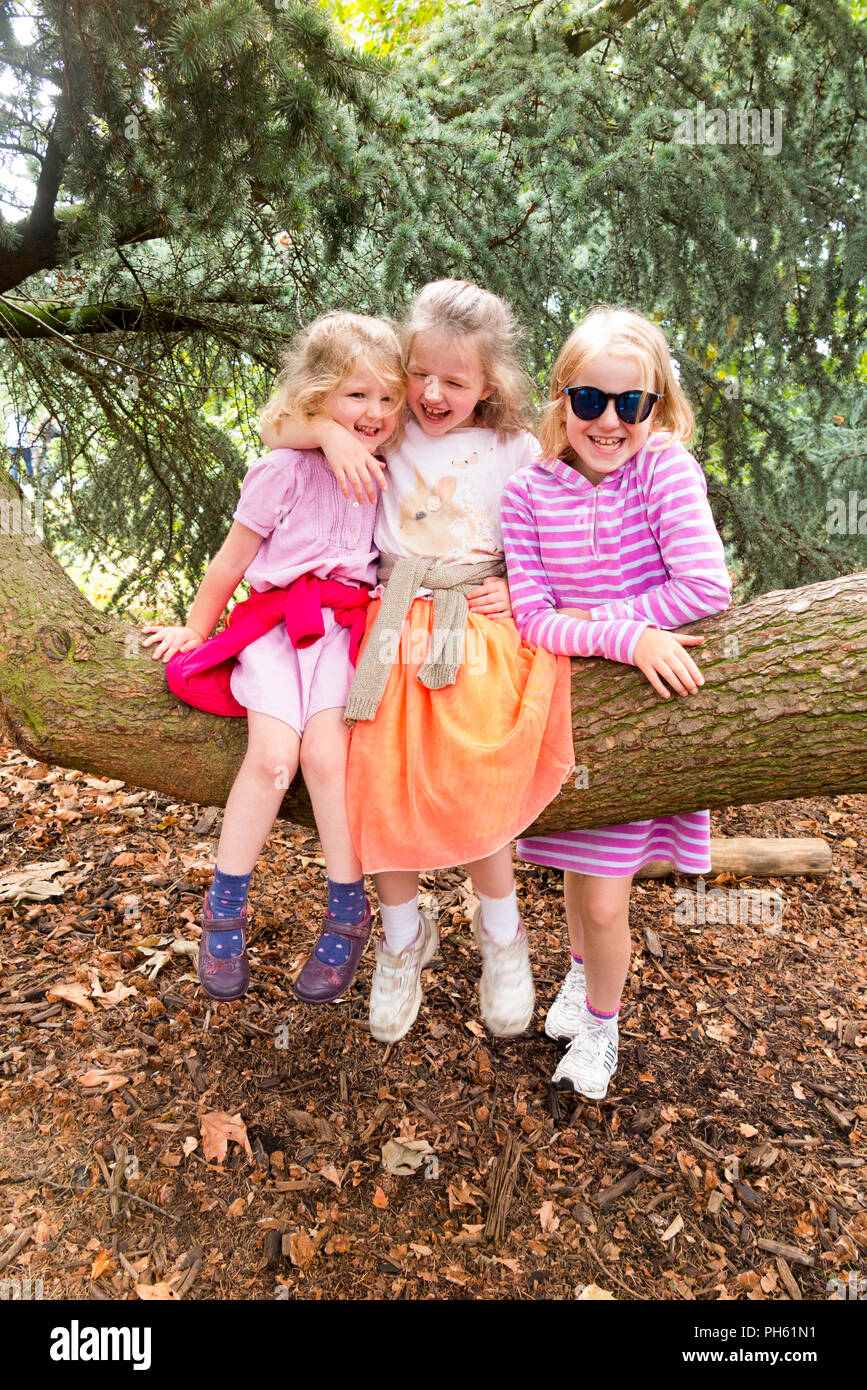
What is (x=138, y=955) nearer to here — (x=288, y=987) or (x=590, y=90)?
(x=288, y=987)

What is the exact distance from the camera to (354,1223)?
7.63ft

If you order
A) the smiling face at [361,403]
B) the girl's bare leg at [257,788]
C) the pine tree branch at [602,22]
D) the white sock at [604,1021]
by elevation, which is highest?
the pine tree branch at [602,22]

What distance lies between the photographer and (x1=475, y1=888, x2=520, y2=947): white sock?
7.43 feet

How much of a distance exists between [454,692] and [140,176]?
2210 mm

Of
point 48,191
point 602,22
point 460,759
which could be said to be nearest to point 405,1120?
point 460,759

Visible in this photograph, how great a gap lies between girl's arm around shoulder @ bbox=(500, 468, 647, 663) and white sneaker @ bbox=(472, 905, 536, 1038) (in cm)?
79

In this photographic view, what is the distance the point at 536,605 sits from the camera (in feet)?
7.39

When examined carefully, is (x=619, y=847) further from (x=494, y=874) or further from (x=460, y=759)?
(x=460, y=759)

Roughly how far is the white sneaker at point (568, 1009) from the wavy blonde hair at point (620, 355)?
177 centimetres

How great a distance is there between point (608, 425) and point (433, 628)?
68cm

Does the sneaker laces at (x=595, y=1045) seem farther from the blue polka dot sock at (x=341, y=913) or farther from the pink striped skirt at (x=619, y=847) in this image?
the blue polka dot sock at (x=341, y=913)

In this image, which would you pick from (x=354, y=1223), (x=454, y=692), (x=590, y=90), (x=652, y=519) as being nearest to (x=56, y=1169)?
(x=354, y=1223)

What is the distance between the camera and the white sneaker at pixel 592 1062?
2.69m

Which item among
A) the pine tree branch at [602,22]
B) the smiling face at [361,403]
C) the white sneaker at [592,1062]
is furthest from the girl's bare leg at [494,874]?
the pine tree branch at [602,22]
